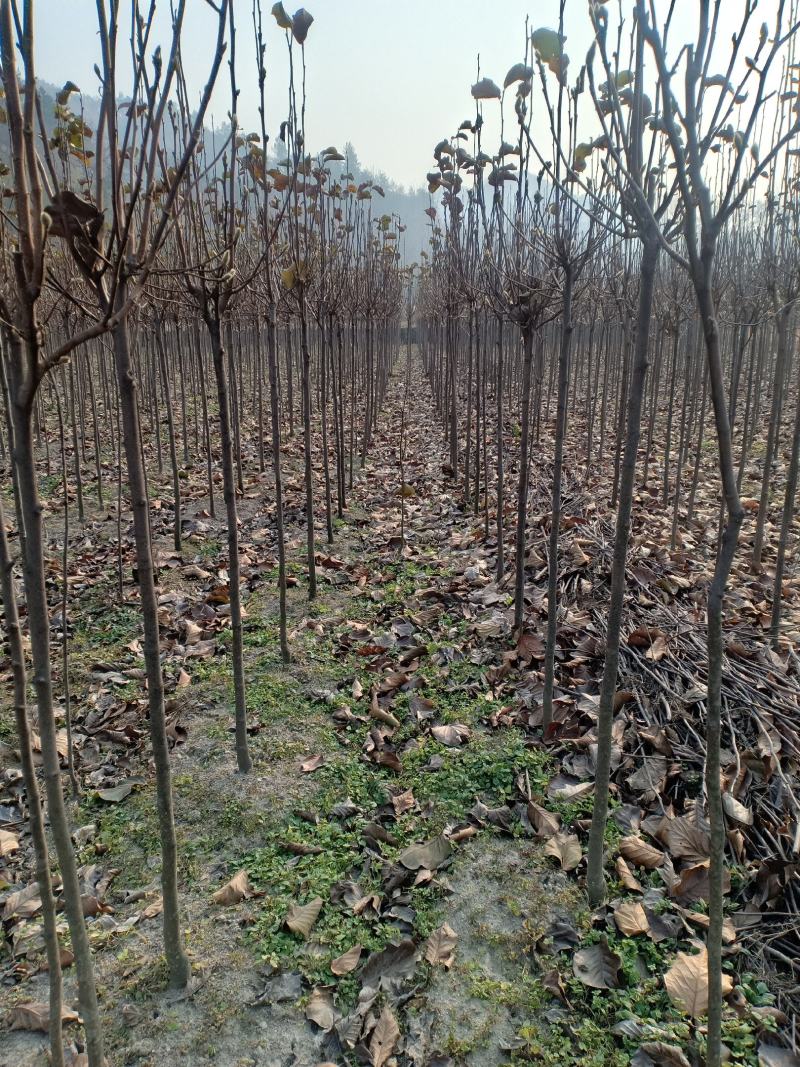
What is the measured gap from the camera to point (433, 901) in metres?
2.53

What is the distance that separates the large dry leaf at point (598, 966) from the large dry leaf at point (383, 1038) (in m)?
0.62

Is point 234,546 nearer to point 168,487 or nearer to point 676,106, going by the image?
point 676,106

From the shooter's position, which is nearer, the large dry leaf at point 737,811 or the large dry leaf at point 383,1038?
the large dry leaf at point 383,1038

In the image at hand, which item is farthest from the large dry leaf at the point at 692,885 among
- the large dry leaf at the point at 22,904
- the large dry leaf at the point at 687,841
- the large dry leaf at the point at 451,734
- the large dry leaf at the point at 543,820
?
the large dry leaf at the point at 22,904

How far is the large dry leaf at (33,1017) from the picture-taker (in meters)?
2.09

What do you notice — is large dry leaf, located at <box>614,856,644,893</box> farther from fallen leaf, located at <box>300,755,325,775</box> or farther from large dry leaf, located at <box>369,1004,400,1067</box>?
fallen leaf, located at <box>300,755,325,775</box>

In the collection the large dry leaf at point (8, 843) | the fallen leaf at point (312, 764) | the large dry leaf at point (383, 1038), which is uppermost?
the fallen leaf at point (312, 764)

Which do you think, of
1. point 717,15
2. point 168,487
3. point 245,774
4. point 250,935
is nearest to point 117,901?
point 250,935

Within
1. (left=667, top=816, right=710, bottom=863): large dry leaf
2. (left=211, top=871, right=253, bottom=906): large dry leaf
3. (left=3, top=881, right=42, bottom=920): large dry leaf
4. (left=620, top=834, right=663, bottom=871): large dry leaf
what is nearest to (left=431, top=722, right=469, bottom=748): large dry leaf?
(left=620, top=834, right=663, bottom=871): large dry leaf

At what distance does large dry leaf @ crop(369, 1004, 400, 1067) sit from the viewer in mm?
1998

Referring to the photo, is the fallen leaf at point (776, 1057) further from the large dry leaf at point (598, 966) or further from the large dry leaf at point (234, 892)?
the large dry leaf at point (234, 892)

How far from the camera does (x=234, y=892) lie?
102 inches

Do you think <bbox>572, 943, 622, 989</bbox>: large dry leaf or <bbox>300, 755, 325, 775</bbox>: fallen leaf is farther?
<bbox>300, 755, 325, 775</bbox>: fallen leaf

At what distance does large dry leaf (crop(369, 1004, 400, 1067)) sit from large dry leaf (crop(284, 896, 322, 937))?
1.39 ft
